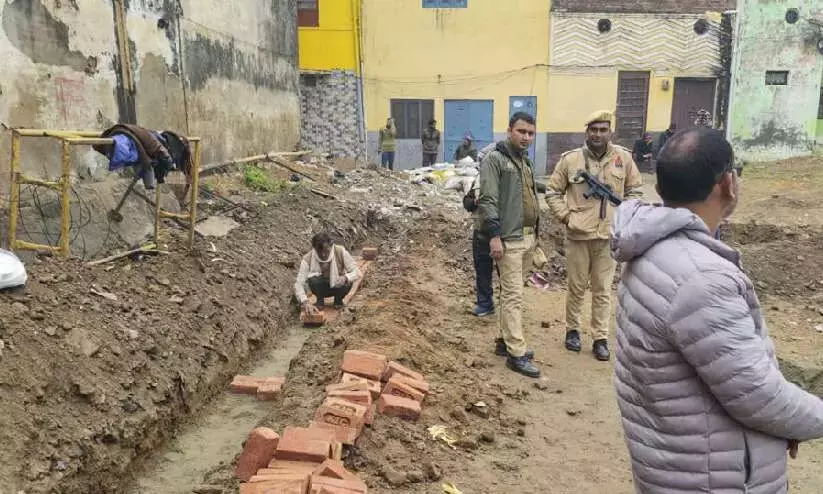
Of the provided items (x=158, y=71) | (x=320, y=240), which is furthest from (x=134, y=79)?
(x=320, y=240)

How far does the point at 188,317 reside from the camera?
5.48 metres

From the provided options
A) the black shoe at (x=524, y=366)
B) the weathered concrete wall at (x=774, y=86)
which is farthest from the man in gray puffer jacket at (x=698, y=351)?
the weathered concrete wall at (x=774, y=86)

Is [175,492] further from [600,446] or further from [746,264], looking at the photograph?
[746,264]

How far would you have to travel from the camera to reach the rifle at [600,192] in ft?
15.6

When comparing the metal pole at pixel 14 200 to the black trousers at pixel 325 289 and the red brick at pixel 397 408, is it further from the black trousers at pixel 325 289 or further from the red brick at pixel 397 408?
the red brick at pixel 397 408

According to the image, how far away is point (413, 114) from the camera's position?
19516 mm

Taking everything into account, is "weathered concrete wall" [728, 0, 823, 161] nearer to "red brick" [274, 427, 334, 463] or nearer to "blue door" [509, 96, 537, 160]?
"blue door" [509, 96, 537, 160]

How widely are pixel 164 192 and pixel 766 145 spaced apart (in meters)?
17.9

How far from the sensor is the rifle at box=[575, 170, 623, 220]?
4742 mm

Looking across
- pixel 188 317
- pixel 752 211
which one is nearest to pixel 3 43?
pixel 188 317

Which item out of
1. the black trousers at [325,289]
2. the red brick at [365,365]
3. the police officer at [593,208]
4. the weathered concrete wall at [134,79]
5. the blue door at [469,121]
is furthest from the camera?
the blue door at [469,121]

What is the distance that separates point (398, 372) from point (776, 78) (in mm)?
19244

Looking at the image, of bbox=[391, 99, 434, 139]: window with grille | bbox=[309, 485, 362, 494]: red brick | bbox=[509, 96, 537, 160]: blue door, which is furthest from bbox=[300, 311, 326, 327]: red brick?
bbox=[509, 96, 537, 160]: blue door

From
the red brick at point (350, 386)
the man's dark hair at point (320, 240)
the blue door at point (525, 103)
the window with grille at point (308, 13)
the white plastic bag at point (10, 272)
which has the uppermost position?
the window with grille at point (308, 13)
